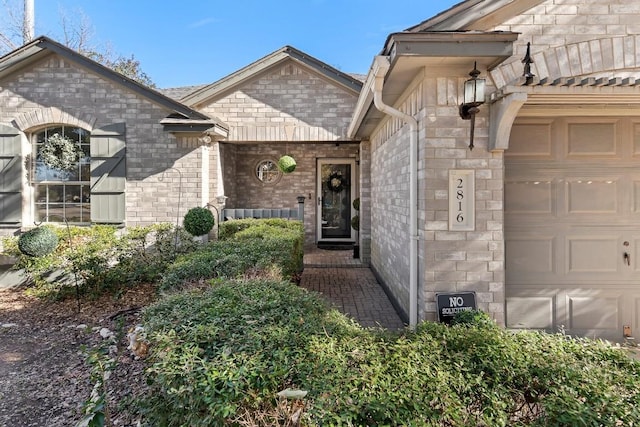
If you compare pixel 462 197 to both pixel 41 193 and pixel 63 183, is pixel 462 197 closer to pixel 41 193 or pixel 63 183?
pixel 63 183

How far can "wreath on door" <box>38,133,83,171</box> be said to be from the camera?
8.46 m

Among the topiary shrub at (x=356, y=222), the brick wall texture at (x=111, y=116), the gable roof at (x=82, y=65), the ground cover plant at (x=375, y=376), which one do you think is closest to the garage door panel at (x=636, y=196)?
the ground cover plant at (x=375, y=376)

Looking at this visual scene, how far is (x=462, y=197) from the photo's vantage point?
3816 mm

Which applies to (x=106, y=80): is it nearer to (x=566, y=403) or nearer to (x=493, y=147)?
(x=493, y=147)

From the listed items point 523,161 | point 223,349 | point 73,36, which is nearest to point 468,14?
point 523,161

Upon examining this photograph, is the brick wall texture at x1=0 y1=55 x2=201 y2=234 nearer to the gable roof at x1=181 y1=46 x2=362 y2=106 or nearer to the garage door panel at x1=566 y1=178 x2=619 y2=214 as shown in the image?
the gable roof at x1=181 y1=46 x2=362 y2=106

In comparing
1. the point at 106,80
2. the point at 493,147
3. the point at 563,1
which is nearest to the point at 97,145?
the point at 106,80

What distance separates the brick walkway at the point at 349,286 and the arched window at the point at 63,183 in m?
5.21

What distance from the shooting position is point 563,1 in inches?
148

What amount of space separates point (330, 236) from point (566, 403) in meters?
9.64

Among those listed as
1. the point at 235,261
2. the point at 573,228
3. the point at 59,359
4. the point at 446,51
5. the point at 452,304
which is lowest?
the point at 59,359

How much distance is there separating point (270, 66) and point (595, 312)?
7802mm

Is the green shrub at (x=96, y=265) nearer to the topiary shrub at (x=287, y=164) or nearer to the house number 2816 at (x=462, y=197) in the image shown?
the topiary shrub at (x=287, y=164)


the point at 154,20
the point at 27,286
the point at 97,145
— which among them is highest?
the point at 154,20
